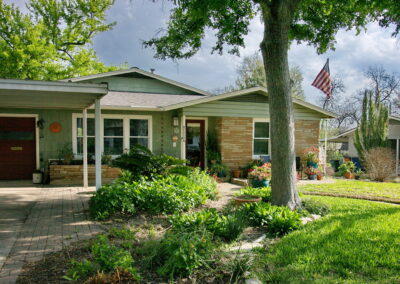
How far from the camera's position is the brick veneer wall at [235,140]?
11695 millimetres

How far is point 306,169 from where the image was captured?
1180 cm

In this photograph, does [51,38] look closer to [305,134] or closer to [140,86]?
[140,86]

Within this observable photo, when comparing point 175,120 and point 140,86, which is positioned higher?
point 140,86

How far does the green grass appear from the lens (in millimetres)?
3268

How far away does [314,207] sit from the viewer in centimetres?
603

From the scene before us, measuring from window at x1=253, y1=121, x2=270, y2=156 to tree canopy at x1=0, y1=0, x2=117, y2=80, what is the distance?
14.5m

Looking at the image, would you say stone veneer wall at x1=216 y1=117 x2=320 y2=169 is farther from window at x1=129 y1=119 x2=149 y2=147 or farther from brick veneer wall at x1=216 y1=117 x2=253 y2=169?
window at x1=129 y1=119 x2=149 y2=147

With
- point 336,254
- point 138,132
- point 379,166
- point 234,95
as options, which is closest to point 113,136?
point 138,132

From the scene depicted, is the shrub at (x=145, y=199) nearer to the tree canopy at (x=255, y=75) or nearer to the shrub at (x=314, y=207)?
the shrub at (x=314, y=207)

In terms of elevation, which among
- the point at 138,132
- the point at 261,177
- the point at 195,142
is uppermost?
the point at 138,132

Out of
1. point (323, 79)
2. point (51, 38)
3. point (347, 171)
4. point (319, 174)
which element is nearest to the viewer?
point (319, 174)

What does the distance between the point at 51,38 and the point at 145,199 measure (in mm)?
19737

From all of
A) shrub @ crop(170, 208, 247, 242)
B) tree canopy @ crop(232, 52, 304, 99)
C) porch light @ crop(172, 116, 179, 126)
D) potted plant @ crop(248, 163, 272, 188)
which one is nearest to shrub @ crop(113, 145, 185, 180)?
shrub @ crop(170, 208, 247, 242)

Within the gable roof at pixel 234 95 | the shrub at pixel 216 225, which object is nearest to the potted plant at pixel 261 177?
the gable roof at pixel 234 95
